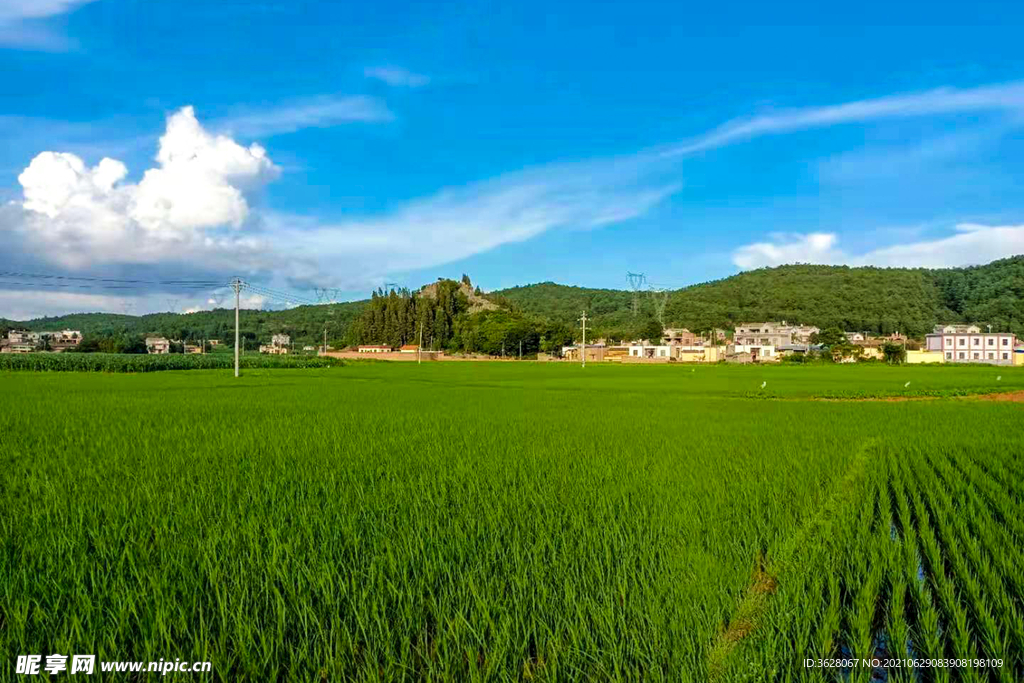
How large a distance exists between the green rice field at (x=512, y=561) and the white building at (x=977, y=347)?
81722mm

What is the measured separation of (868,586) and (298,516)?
4.08 m

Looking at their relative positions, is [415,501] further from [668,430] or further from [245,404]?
[245,404]

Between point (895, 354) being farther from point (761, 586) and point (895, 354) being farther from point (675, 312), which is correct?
point (761, 586)

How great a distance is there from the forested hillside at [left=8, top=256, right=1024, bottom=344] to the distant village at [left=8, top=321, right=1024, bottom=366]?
221 inches

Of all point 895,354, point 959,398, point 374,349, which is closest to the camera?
point 959,398

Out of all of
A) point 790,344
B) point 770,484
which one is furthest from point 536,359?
point 770,484

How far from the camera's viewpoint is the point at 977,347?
76.4 metres

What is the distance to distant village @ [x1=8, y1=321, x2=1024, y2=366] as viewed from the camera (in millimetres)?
75875

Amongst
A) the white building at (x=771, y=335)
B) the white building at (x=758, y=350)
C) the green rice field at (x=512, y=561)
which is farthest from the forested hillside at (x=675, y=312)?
the green rice field at (x=512, y=561)

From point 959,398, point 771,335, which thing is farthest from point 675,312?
point 959,398

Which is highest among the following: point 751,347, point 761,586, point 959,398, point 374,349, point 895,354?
point 751,347

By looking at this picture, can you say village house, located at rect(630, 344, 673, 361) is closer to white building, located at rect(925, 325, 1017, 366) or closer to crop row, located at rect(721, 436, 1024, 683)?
white building, located at rect(925, 325, 1017, 366)

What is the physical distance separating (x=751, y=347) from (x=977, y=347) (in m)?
25.3

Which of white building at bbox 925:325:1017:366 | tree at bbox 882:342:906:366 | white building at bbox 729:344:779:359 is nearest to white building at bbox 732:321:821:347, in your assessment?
white building at bbox 729:344:779:359
